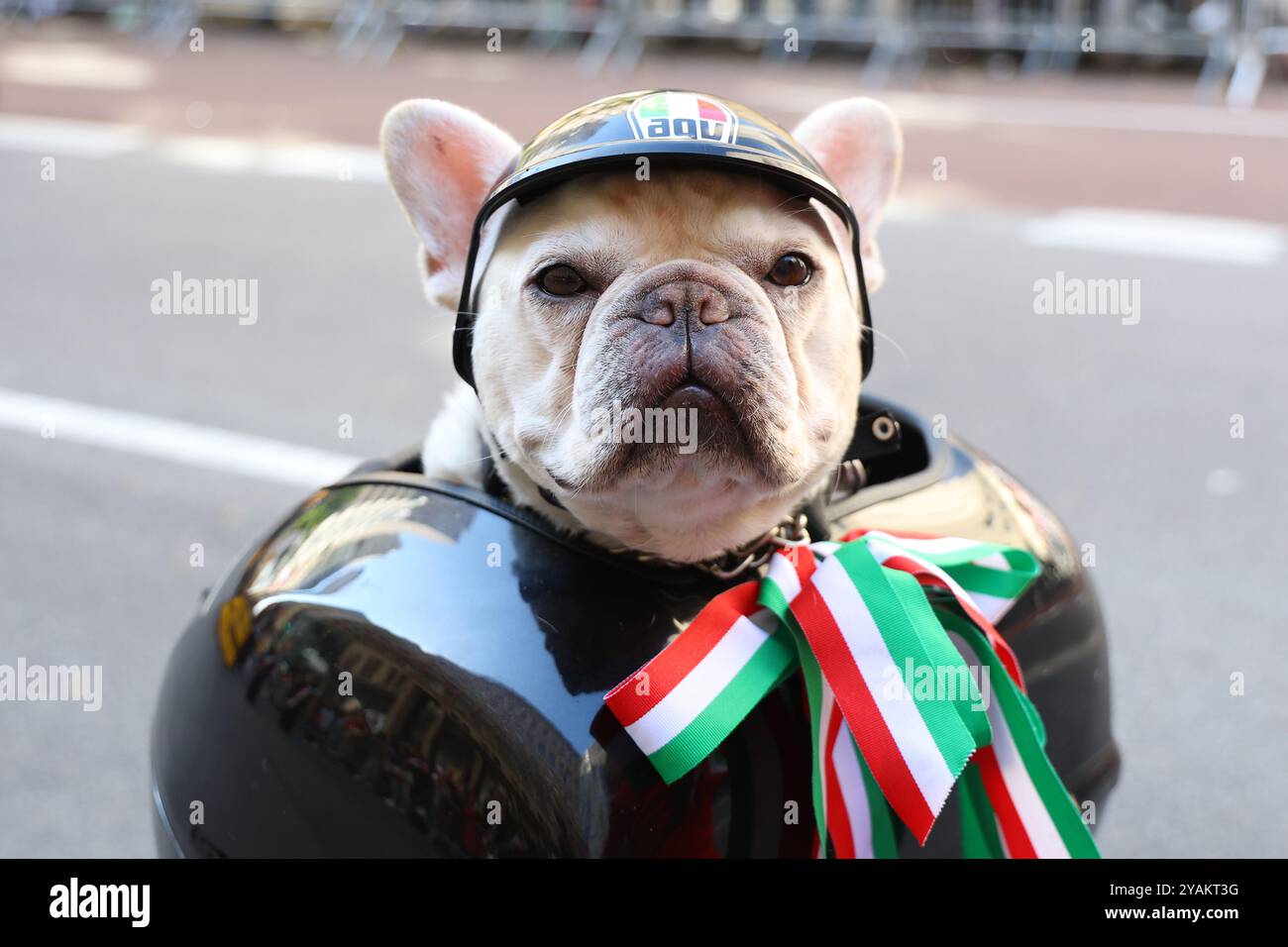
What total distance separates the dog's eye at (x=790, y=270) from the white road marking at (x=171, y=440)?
332cm

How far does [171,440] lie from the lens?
5488 millimetres

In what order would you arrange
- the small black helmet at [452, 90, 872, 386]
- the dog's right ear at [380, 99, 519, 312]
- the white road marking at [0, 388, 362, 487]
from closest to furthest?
1. the small black helmet at [452, 90, 872, 386]
2. the dog's right ear at [380, 99, 519, 312]
3. the white road marking at [0, 388, 362, 487]

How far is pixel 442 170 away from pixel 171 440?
11.7 feet

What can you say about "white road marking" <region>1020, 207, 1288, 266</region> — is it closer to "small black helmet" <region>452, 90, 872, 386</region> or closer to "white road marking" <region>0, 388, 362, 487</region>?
"white road marking" <region>0, 388, 362, 487</region>

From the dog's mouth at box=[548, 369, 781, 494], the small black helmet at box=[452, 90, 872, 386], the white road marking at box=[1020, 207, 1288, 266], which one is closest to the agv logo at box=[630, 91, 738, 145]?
the small black helmet at box=[452, 90, 872, 386]

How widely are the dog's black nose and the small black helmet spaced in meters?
0.17

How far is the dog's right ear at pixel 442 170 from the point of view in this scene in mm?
2232

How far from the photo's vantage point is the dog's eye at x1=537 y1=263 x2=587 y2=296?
6.55ft

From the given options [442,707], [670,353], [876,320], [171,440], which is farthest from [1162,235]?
[442,707]

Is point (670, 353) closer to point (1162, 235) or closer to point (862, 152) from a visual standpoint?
point (862, 152)

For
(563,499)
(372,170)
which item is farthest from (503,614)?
(372,170)

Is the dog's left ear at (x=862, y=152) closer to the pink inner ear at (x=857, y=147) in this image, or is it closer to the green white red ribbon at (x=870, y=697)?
the pink inner ear at (x=857, y=147)

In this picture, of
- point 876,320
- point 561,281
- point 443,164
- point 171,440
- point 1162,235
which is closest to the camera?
point 561,281

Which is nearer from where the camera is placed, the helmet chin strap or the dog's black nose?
the dog's black nose
